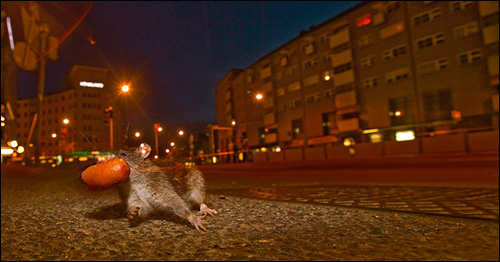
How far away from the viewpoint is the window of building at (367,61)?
35719 millimetres

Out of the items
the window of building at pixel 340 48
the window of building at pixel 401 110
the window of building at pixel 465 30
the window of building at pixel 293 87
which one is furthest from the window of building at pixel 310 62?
the window of building at pixel 465 30

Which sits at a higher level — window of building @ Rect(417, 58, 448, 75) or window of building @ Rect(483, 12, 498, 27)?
window of building @ Rect(483, 12, 498, 27)

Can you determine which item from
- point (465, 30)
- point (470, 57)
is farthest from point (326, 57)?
point (470, 57)

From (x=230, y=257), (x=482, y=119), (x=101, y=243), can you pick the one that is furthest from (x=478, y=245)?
(x=482, y=119)

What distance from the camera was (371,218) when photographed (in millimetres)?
3393

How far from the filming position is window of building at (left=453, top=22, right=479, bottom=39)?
27.6 meters

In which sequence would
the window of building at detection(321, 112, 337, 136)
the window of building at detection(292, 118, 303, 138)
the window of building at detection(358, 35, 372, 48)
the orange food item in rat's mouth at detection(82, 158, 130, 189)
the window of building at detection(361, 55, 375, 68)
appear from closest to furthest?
1. the orange food item in rat's mouth at detection(82, 158, 130, 189)
2. the window of building at detection(361, 55, 375, 68)
3. the window of building at detection(358, 35, 372, 48)
4. the window of building at detection(321, 112, 337, 136)
5. the window of building at detection(292, 118, 303, 138)

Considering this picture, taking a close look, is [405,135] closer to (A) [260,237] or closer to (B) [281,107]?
(B) [281,107]

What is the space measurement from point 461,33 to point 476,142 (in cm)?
1495

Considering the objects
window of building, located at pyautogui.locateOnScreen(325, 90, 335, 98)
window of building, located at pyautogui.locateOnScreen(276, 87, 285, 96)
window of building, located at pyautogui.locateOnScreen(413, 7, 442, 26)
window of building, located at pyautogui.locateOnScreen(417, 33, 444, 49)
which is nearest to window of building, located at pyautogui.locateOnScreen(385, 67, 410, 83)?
window of building, located at pyautogui.locateOnScreen(417, 33, 444, 49)

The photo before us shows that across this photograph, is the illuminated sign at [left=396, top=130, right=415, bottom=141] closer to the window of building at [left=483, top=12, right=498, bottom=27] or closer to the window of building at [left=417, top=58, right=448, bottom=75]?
the window of building at [left=417, top=58, right=448, bottom=75]

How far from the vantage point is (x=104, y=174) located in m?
2.17

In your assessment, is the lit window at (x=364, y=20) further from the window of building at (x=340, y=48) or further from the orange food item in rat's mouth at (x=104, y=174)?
the orange food item in rat's mouth at (x=104, y=174)

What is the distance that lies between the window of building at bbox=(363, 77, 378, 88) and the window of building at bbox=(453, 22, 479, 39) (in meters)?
8.79
